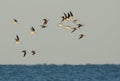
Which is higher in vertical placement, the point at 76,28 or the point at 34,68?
the point at 76,28

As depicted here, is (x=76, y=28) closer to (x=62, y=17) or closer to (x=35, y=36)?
(x=62, y=17)

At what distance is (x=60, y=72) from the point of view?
4.02m

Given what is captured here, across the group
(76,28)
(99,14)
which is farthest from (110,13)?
(76,28)

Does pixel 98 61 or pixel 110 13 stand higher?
pixel 110 13

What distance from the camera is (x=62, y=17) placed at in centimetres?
409

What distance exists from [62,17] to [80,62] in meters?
0.56

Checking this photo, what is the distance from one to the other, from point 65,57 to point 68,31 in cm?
30

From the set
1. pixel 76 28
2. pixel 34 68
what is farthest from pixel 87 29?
pixel 34 68

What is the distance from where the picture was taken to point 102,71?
405 cm

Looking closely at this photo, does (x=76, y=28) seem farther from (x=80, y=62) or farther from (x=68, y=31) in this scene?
(x=80, y=62)

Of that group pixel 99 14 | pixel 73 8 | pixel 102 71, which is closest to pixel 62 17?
pixel 73 8

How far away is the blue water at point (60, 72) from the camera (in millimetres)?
3804

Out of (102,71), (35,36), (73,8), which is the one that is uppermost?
(73,8)

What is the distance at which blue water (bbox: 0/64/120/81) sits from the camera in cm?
380
